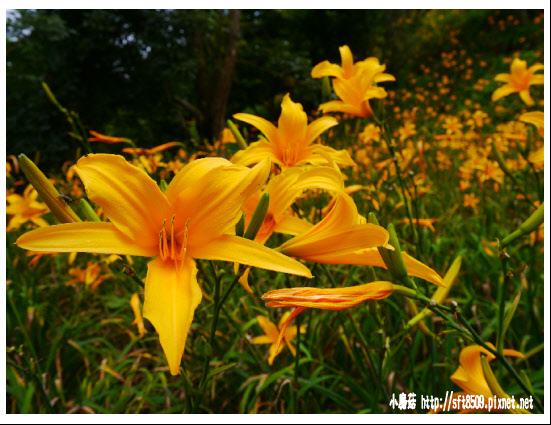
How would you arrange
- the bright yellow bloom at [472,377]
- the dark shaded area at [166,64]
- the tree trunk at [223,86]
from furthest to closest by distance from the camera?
1. the tree trunk at [223,86]
2. the dark shaded area at [166,64]
3. the bright yellow bloom at [472,377]

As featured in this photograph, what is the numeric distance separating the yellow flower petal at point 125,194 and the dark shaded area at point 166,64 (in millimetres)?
→ 1239

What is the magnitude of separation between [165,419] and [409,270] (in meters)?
0.66

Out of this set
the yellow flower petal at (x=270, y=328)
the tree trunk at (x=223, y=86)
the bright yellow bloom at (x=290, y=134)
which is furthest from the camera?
the tree trunk at (x=223, y=86)

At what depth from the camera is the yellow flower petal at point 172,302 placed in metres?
0.41

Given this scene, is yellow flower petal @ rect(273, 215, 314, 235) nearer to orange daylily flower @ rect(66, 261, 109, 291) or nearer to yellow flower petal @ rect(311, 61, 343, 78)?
yellow flower petal @ rect(311, 61, 343, 78)

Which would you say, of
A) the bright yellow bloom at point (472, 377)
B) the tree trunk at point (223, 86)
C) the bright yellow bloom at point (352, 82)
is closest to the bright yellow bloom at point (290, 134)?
the bright yellow bloom at point (352, 82)

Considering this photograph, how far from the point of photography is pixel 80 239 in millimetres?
459

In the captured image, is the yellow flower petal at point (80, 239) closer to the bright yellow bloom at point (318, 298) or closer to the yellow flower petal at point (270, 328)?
the bright yellow bloom at point (318, 298)

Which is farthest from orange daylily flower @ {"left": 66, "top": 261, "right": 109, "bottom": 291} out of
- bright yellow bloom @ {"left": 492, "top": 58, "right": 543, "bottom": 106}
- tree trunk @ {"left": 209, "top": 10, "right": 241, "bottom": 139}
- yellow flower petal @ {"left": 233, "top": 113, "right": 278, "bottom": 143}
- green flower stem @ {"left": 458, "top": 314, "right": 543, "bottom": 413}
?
tree trunk @ {"left": 209, "top": 10, "right": 241, "bottom": 139}

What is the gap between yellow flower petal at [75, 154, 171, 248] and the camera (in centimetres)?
47

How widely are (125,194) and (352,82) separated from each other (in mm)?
695

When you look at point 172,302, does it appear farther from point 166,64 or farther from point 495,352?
point 166,64

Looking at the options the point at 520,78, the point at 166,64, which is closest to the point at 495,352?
the point at 520,78

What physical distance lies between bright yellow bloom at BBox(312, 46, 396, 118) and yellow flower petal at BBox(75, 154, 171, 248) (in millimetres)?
604
